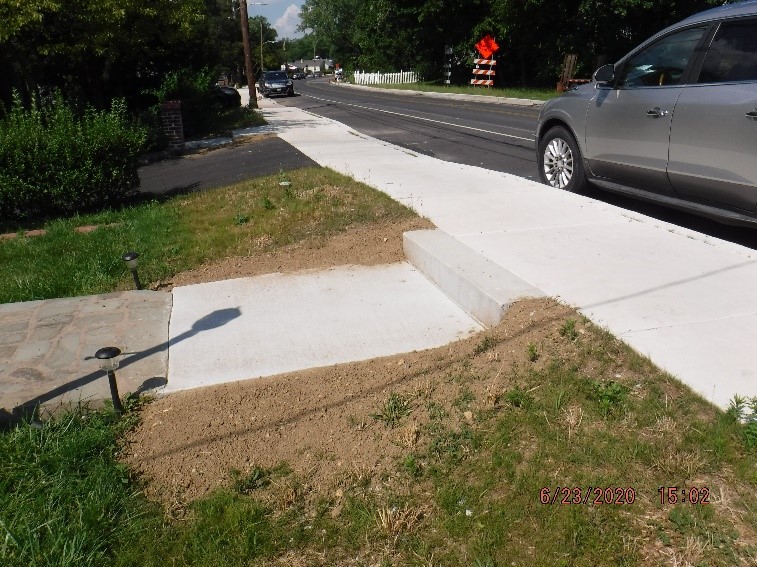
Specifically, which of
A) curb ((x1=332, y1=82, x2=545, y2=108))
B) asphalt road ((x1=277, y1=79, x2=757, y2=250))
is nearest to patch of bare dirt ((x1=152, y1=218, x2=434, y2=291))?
asphalt road ((x1=277, y1=79, x2=757, y2=250))

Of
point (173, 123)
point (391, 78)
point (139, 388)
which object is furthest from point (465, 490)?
point (391, 78)

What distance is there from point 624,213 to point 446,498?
436cm

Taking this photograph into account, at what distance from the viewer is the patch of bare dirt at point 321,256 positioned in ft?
19.7

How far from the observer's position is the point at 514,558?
2.52m

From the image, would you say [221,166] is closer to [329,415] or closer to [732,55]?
[732,55]

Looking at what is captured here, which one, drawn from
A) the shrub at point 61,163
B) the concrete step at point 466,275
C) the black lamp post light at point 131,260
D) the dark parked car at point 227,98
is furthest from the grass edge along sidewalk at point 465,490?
the dark parked car at point 227,98

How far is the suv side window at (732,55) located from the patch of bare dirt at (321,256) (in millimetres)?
2728

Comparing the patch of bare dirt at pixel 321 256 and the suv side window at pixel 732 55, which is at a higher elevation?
the suv side window at pixel 732 55

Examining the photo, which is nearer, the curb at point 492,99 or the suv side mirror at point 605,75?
the suv side mirror at point 605,75

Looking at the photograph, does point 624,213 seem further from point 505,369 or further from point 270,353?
point 270,353

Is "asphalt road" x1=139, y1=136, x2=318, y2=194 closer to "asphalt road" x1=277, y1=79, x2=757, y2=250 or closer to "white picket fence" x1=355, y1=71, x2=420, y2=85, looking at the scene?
"asphalt road" x1=277, y1=79, x2=757, y2=250

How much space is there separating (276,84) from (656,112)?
125ft

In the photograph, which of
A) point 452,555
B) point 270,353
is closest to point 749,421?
point 452,555

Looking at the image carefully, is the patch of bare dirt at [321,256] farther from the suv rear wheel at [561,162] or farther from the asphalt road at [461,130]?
the asphalt road at [461,130]
